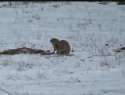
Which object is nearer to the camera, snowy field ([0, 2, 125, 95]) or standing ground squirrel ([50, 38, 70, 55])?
snowy field ([0, 2, 125, 95])

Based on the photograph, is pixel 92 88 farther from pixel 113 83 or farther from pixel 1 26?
pixel 1 26

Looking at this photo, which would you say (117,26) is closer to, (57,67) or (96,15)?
(96,15)

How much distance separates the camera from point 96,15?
13844 mm

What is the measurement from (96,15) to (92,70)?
711cm

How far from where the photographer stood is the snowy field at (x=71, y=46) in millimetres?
6012

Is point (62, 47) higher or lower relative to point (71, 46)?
higher

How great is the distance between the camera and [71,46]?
32.2 ft

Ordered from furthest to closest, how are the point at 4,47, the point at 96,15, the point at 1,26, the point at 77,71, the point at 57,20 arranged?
1. the point at 96,15
2. the point at 57,20
3. the point at 1,26
4. the point at 4,47
5. the point at 77,71

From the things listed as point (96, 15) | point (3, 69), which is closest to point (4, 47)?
point (3, 69)

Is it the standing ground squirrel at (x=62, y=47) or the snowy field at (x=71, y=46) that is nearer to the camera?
the snowy field at (x=71, y=46)

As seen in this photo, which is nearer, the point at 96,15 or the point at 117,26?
the point at 117,26

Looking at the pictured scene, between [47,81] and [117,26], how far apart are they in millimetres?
6542

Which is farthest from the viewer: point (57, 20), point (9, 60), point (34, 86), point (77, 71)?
point (57, 20)

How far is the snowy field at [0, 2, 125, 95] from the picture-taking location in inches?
237
